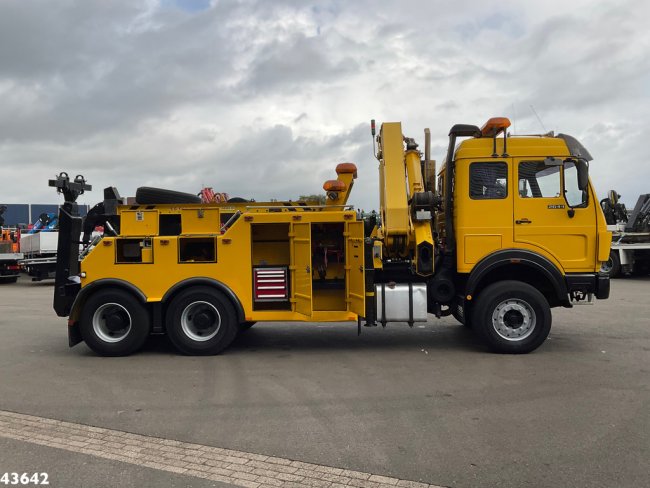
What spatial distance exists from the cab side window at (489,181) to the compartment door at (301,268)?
2.42 metres

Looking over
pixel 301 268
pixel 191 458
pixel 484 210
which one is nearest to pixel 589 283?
pixel 484 210

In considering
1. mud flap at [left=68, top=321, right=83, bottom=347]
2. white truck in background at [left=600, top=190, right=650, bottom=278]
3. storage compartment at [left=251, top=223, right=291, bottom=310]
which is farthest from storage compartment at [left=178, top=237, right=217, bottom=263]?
white truck in background at [left=600, top=190, right=650, bottom=278]

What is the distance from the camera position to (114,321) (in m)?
7.80

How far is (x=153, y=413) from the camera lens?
17.3 ft

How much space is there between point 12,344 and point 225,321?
3.94 meters

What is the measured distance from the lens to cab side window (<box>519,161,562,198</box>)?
24.7ft

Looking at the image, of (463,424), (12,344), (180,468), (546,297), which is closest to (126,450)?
(180,468)

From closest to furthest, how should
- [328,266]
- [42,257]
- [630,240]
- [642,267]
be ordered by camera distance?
[328,266] < [630,240] < [642,267] < [42,257]

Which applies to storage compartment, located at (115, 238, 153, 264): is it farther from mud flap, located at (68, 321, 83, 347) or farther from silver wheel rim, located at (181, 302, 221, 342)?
mud flap, located at (68, 321, 83, 347)

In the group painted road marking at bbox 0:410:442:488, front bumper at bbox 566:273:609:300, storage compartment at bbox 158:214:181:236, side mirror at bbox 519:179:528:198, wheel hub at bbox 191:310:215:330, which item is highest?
side mirror at bbox 519:179:528:198

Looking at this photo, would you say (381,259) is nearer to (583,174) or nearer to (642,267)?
(583,174)

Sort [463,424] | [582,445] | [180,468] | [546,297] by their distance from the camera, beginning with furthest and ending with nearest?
[546,297]
[463,424]
[582,445]
[180,468]

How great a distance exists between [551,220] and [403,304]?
93.3 inches

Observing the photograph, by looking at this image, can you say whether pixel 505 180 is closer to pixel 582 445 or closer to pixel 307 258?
pixel 307 258
